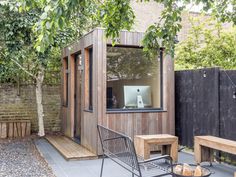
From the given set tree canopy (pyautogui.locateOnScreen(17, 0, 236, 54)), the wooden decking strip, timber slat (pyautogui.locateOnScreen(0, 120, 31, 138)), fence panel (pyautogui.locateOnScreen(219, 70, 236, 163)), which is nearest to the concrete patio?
the wooden decking strip

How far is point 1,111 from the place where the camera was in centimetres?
908

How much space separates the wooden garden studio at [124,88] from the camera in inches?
245

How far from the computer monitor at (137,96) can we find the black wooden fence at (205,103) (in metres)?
0.76

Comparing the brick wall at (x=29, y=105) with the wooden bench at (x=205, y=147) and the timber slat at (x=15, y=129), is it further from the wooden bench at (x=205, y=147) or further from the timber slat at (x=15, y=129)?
the wooden bench at (x=205, y=147)

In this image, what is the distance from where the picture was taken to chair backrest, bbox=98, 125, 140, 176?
360 centimetres

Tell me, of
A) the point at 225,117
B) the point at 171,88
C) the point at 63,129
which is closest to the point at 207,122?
the point at 225,117

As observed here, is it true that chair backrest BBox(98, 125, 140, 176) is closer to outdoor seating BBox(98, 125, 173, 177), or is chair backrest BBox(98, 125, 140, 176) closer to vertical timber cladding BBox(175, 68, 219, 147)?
outdoor seating BBox(98, 125, 173, 177)

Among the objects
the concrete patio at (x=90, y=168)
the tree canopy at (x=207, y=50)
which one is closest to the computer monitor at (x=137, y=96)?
the concrete patio at (x=90, y=168)

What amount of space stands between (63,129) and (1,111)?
77.4 inches

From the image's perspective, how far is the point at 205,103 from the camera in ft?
20.1

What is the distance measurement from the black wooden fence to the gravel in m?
3.16

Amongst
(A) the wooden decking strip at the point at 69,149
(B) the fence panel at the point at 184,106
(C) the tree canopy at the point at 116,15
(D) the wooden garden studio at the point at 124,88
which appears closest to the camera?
(C) the tree canopy at the point at 116,15

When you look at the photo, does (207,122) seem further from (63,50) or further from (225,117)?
(63,50)

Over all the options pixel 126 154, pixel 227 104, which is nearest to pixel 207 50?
pixel 227 104
